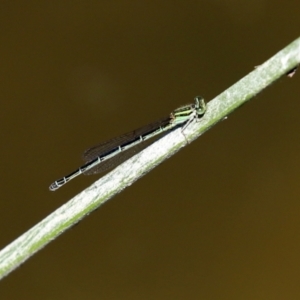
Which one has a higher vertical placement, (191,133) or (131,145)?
(131,145)

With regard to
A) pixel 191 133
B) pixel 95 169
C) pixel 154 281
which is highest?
pixel 95 169

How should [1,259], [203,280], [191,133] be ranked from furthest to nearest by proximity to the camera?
[203,280], [191,133], [1,259]

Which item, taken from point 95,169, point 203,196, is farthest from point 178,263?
point 95,169

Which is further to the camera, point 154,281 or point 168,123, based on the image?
point 154,281

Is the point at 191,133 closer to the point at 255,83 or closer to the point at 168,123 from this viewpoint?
the point at 255,83

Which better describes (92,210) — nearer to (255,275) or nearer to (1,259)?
(1,259)

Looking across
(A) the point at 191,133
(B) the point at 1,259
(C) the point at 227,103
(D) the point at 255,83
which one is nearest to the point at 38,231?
(B) the point at 1,259

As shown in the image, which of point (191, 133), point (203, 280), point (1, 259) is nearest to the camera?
point (1, 259)
